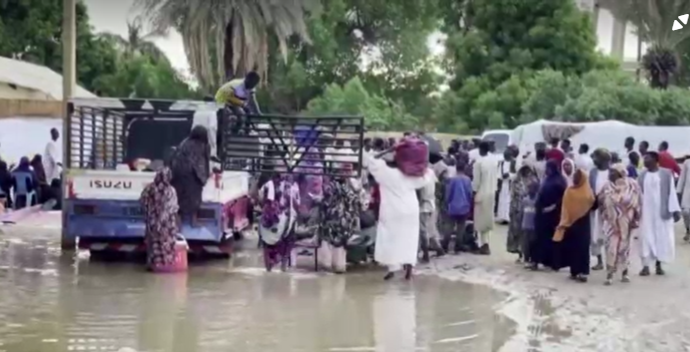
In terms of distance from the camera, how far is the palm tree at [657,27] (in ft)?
126

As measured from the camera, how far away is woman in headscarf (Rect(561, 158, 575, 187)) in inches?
596

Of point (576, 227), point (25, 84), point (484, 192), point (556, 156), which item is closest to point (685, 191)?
point (484, 192)

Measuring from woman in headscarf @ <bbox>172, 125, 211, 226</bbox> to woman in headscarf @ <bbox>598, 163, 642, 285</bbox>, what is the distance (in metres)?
4.78

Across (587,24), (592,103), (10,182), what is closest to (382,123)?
(587,24)

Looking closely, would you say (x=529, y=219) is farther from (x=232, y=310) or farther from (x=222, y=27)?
(x=222, y=27)

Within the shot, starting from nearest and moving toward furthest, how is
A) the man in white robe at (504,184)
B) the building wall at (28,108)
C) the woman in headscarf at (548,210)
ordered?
the woman in headscarf at (548,210), the man in white robe at (504,184), the building wall at (28,108)

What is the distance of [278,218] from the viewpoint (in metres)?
15.0

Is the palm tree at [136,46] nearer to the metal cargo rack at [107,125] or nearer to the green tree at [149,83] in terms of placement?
the green tree at [149,83]

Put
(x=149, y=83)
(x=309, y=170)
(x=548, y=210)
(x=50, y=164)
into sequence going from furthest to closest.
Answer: (x=149, y=83)
(x=50, y=164)
(x=309, y=170)
(x=548, y=210)

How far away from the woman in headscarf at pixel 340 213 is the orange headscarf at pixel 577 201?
2.46 m

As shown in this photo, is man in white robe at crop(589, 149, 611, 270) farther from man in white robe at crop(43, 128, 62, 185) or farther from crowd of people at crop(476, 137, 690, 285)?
man in white robe at crop(43, 128, 62, 185)

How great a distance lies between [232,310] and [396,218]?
3.18 meters

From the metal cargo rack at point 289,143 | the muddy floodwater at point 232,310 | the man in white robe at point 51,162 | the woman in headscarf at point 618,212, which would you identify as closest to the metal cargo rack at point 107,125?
Result: the metal cargo rack at point 289,143

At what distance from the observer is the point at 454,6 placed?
4812 centimetres
